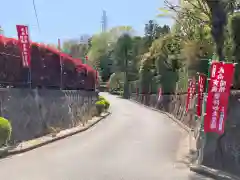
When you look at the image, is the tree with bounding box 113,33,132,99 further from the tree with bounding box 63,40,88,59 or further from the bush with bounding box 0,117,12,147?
the bush with bounding box 0,117,12,147

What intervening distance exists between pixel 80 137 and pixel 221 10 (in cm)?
894

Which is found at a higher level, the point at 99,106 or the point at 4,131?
the point at 4,131

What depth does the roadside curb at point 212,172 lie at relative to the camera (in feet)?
30.0

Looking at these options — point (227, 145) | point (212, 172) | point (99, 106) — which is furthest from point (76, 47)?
point (212, 172)

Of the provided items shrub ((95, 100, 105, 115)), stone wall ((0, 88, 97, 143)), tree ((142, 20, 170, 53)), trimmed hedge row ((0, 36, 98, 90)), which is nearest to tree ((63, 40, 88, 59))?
tree ((142, 20, 170, 53))

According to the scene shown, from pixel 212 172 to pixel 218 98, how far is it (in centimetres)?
200

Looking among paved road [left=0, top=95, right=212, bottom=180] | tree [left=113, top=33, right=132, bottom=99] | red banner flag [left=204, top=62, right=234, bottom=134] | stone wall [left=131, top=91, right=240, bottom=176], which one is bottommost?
paved road [left=0, top=95, right=212, bottom=180]

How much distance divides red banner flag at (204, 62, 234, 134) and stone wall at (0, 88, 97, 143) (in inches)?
278

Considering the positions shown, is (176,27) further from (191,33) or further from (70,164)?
(70,164)

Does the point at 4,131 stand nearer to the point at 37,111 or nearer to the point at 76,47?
the point at 37,111

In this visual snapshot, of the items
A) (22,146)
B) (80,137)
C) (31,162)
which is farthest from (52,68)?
(31,162)

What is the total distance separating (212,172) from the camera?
379 inches

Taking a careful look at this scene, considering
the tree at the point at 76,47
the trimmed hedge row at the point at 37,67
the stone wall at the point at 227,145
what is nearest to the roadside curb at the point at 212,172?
the stone wall at the point at 227,145

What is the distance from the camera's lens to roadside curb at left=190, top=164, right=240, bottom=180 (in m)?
9.15
